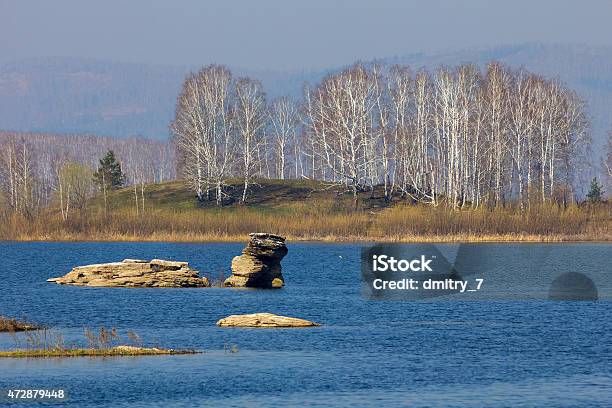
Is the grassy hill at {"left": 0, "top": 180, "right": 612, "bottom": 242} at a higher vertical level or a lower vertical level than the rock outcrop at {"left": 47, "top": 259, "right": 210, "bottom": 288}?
higher

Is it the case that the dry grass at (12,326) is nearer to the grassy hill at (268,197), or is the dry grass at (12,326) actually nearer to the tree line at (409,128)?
the tree line at (409,128)

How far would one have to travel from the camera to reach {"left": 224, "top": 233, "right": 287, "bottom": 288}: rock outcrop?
6600 cm

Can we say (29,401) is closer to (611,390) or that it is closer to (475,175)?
(611,390)

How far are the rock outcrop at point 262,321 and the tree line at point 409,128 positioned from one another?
75418mm

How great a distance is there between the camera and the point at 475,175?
132 meters

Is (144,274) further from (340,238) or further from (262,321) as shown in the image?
(340,238)

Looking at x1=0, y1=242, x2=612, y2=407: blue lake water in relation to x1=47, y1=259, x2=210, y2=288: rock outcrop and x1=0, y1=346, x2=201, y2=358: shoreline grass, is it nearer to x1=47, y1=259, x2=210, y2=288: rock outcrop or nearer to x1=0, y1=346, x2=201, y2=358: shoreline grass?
x1=0, y1=346, x2=201, y2=358: shoreline grass

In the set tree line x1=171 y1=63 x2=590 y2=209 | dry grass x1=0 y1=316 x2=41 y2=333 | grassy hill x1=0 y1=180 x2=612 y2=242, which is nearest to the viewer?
dry grass x1=0 y1=316 x2=41 y2=333

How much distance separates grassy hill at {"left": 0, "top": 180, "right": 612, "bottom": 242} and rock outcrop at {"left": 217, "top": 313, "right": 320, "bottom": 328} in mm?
57476

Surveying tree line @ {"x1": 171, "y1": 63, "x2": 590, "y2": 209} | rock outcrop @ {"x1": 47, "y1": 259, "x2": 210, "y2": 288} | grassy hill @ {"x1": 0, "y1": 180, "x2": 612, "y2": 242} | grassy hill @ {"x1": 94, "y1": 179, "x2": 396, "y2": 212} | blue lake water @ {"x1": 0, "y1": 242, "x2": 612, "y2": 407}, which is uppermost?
tree line @ {"x1": 171, "y1": 63, "x2": 590, "y2": 209}

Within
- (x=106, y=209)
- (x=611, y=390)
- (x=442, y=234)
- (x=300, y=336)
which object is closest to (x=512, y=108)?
(x=442, y=234)

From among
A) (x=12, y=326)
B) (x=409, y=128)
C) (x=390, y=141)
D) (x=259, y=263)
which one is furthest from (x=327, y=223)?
(x=12, y=326)

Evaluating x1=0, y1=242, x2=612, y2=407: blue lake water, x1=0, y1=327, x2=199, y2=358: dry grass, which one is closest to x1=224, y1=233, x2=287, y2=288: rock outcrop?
x1=0, y1=242, x2=612, y2=407: blue lake water

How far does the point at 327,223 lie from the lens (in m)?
113
